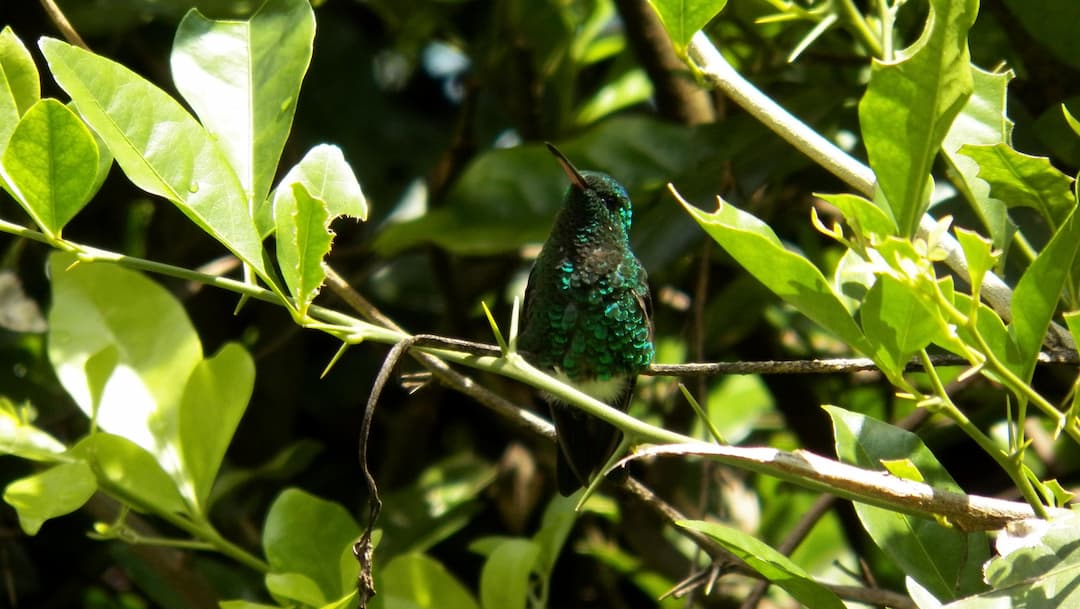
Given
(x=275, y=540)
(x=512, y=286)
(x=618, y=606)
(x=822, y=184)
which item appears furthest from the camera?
(x=512, y=286)

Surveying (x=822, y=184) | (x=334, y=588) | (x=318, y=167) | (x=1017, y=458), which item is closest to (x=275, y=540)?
(x=334, y=588)

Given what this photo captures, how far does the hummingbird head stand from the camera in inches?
83.1

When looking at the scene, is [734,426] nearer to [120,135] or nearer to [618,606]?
[618,606]

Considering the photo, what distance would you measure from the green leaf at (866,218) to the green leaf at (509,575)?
836 mm

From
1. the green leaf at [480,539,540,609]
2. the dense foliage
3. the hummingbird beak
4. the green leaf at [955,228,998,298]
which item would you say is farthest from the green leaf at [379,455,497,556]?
the green leaf at [955,228,998,298]

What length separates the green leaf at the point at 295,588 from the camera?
4.83 feet

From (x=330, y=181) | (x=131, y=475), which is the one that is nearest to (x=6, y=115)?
(x=330, y=181)

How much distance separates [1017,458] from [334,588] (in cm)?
92

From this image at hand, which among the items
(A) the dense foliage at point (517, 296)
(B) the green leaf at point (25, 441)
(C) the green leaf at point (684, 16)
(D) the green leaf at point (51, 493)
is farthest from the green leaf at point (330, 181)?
(B) the green leaf at point (25, 441)

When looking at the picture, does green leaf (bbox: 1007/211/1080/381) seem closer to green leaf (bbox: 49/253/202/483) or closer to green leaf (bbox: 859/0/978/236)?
green leaf (bbox: 859/0/978/236)

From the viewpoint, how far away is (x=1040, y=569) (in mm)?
1065

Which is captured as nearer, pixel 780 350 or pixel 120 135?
pixel 120 135

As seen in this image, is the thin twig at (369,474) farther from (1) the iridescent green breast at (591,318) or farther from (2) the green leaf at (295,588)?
(1) the iridescent green breast at (591,318)

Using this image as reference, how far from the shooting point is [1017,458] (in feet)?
3.49
